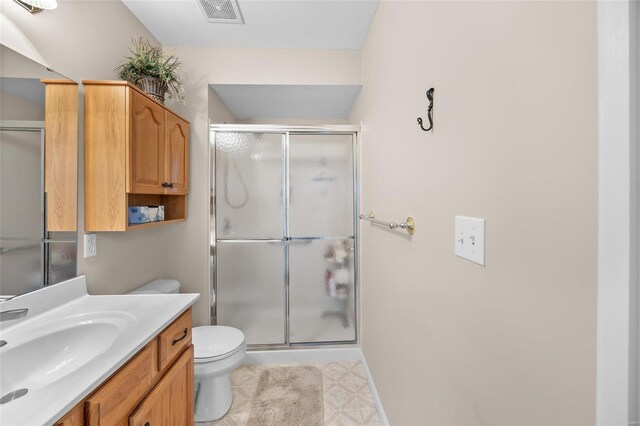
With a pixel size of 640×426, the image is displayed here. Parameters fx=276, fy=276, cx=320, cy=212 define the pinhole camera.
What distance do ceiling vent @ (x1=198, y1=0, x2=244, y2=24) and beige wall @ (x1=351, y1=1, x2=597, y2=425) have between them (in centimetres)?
113

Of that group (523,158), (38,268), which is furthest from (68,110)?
(523,158)

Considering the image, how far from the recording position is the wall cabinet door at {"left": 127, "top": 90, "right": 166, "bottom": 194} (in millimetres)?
1470

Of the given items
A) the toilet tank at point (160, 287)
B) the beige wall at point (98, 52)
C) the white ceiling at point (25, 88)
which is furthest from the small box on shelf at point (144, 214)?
the white ceiling at point (25, 88)

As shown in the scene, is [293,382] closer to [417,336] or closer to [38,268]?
[417,336]

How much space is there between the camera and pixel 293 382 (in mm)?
2008

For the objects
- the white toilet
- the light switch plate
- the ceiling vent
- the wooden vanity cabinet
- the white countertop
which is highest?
the ceiling vent

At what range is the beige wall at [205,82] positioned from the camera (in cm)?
221

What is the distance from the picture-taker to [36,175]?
45.4 inches

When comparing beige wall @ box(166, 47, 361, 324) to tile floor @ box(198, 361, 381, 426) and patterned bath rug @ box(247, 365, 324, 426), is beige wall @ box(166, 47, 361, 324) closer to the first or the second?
tile floor @ box(198, 361, 381, 426)

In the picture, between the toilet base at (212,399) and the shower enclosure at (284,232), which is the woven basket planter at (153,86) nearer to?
the shower enclosure at (284,232)

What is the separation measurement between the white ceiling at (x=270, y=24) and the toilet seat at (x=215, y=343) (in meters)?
2.12

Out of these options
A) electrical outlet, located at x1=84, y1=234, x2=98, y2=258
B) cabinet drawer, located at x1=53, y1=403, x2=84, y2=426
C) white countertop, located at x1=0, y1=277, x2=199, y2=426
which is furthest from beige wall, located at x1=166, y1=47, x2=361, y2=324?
cabinet drawer, located at x1=53, y1=403, x2=84, y2=426

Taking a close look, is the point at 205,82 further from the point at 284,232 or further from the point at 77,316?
the point at 77,316

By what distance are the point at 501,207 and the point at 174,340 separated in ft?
4.24
